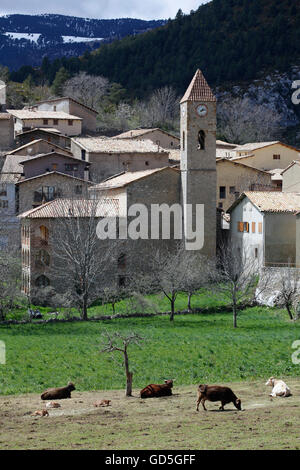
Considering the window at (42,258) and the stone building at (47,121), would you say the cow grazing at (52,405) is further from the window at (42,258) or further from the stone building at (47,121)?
the stone building at (47,121)

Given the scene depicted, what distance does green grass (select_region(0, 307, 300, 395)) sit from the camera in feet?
85.6

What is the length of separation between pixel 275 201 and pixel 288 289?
30.0 ft

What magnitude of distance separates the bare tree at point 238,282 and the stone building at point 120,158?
1843 centimetres

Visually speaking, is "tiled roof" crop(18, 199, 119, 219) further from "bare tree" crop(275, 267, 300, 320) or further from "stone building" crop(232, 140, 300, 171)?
"stone building" crop(232, 140, 300, 171)

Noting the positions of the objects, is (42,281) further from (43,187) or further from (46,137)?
(46,137)

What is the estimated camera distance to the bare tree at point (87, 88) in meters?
107

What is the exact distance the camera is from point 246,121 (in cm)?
10138

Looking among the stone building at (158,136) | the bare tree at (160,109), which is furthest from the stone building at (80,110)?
the bare tree at (160,109)

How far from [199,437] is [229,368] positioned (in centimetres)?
1102

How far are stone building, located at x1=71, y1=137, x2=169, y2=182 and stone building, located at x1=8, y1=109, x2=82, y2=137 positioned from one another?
14.0 m

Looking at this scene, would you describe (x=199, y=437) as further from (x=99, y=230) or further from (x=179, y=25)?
(x=179, y=25)

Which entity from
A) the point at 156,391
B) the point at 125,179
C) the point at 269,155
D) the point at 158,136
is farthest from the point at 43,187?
the point at 156,391

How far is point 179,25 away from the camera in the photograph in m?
135
